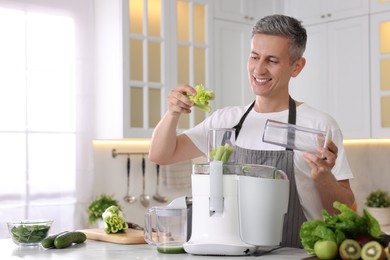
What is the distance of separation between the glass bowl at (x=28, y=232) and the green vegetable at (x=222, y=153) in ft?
2.16

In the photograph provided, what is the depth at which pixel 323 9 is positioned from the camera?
14.8ft

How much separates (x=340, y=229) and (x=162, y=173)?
9.69 feet

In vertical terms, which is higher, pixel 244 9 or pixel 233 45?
pixel 244 9

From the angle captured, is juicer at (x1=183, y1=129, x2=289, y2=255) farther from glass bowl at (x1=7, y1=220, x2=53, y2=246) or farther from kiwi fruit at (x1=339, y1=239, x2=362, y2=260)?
glass bowl at (x1=7, y1=220, x2=53, y2=246)

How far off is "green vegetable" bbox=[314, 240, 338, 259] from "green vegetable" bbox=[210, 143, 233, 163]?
0.38 metres

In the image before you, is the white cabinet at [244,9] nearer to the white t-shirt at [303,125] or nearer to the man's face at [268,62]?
the white t-shirt at [303,125]

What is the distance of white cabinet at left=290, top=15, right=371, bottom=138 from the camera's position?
427 cm

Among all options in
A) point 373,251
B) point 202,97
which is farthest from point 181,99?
point 373,251

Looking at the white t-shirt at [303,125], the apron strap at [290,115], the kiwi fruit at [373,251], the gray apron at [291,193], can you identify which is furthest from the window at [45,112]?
the kiwi fruit at [373,251]

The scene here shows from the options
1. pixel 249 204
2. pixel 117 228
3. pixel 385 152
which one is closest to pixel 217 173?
pixel 249 204

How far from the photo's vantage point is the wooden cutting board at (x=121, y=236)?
2.33m

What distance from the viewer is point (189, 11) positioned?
4.40 metres

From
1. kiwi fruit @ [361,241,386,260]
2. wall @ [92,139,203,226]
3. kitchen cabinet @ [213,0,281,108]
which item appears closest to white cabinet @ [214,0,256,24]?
kitchen cabinet @ [213,0,281,108]

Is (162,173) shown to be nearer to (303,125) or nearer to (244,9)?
(244,9)
